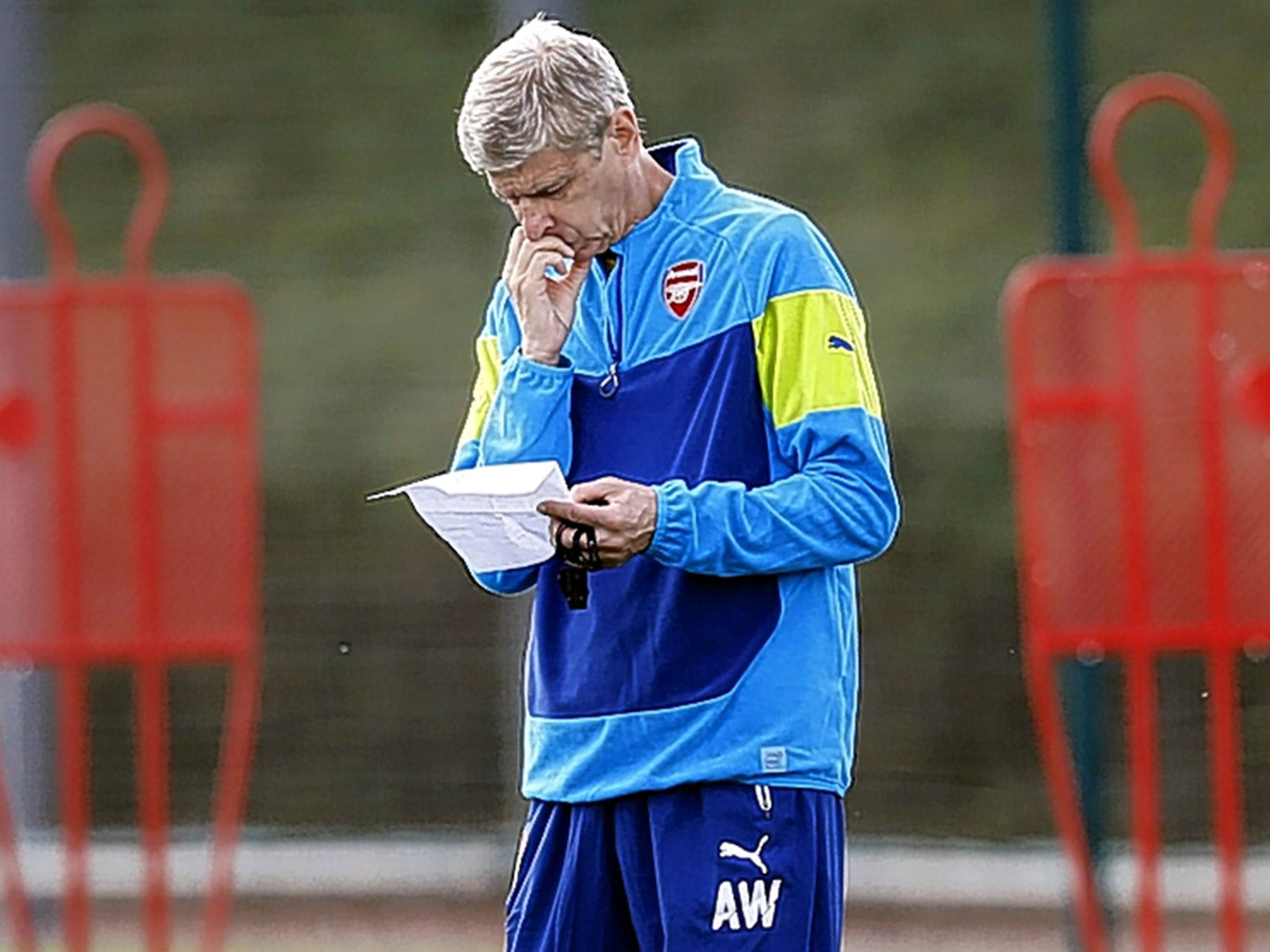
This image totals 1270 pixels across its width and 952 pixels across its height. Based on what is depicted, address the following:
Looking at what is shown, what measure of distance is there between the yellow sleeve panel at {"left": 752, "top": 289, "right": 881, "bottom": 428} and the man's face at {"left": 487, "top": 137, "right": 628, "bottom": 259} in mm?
225

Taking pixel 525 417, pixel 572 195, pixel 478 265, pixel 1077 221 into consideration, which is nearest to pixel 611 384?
pixel 525 417

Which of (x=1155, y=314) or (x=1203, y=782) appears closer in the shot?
(x=1155, y=314)

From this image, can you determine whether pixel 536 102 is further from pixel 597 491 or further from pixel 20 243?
pixel 20 243

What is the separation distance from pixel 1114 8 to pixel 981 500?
1152 millimetres

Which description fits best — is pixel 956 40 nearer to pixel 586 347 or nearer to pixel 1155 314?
pixel 1155 314

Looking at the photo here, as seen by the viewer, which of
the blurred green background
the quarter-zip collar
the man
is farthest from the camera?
the blurred green background

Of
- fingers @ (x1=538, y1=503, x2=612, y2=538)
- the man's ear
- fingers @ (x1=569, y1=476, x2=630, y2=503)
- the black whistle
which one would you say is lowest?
the black whistle

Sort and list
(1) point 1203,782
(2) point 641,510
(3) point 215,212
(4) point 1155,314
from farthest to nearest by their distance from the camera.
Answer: (3) point 215,212 < (1) point 1203,782 < (4) point 1155,314 < (2) point 641,510

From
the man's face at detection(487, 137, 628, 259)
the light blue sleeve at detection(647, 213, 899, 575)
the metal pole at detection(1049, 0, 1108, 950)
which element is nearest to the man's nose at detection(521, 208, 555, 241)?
the man's face at detection(487, 137, 628, 259)

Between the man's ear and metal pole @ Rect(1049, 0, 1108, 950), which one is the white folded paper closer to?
the man's ear

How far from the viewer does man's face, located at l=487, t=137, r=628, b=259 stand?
10.0 ft

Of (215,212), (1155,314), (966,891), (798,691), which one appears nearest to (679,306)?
(798,691)

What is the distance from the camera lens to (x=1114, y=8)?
19.0 feet

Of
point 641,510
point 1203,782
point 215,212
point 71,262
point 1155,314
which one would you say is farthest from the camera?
point 215,212
